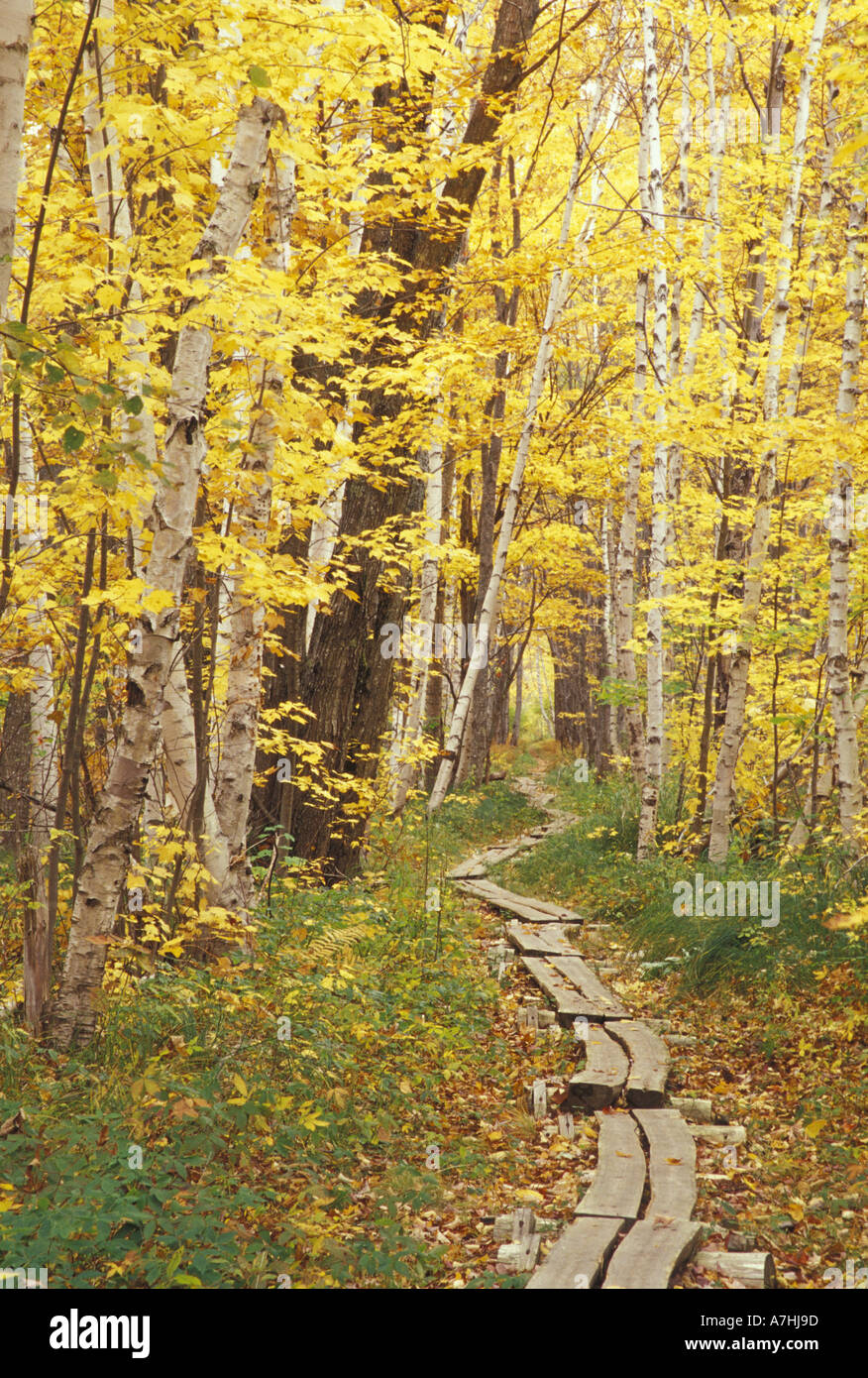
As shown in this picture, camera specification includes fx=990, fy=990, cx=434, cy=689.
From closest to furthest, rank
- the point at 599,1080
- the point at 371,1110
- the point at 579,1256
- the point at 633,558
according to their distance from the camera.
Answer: the point at 579,1256 < the point at 371,1110 < the point at 599,1080 < the point at 633,558

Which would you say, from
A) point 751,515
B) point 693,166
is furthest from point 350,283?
point 693,166

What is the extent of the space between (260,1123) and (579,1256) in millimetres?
1557

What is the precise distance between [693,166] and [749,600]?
12474 millimetres

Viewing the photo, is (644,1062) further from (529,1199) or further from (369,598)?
(369,598)

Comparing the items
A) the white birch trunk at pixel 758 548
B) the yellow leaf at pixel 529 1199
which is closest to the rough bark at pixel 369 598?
the white birch trunk at pixel 758 548

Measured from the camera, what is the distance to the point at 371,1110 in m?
5.43

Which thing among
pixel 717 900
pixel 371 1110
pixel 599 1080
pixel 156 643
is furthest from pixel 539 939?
pixel 156 643

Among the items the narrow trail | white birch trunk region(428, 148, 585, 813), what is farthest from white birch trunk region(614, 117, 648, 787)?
the narrow trail

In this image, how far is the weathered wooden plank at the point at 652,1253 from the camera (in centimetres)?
376

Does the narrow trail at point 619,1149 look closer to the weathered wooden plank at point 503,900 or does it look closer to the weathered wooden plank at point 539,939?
the weathered wooden plank at point 539,939

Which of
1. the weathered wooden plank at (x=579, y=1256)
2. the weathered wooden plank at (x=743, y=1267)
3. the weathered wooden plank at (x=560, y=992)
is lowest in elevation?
the weathered wooden plank at (x=743, y=1267)

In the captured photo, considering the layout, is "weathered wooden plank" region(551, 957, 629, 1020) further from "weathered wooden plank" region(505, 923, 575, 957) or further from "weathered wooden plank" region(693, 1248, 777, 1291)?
"weathered wooden plank" region(693, 1248, 777, 1291)

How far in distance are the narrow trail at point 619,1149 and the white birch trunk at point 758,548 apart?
1.94m
